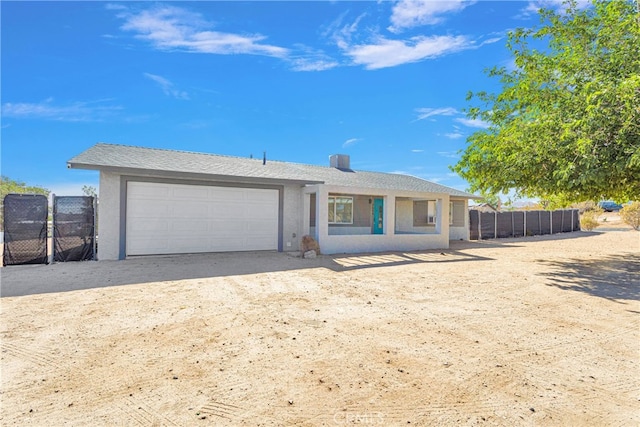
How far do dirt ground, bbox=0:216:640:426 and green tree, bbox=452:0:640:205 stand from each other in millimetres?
2994

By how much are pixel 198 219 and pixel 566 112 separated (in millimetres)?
11192

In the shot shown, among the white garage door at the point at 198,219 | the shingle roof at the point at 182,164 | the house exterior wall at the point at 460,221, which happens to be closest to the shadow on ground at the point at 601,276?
the house exterior wall at the point at 460,221

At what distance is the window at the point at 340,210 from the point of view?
15.7 m

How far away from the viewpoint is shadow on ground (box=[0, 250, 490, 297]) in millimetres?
6836

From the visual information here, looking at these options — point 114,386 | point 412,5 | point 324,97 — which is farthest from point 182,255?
point 412,5

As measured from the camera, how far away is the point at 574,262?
10836 mm

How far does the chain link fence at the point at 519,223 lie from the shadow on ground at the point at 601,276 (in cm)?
840

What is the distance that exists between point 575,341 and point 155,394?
4918 millimetres

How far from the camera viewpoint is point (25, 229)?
28.9 feet

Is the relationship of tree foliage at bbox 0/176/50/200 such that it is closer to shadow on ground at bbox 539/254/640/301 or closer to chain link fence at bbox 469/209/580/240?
chain link fence at bbox 469/209/580/240

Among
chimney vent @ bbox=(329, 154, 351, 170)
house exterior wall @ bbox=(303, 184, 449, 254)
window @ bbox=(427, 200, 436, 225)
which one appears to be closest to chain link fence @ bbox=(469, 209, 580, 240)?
window @ bbox=(427, 200, 436, 225)

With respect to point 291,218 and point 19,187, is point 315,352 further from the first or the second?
point 19,187

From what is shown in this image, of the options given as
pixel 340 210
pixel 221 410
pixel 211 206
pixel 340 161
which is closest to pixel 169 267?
pixel 211 206

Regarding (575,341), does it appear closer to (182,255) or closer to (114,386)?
(114,386)
